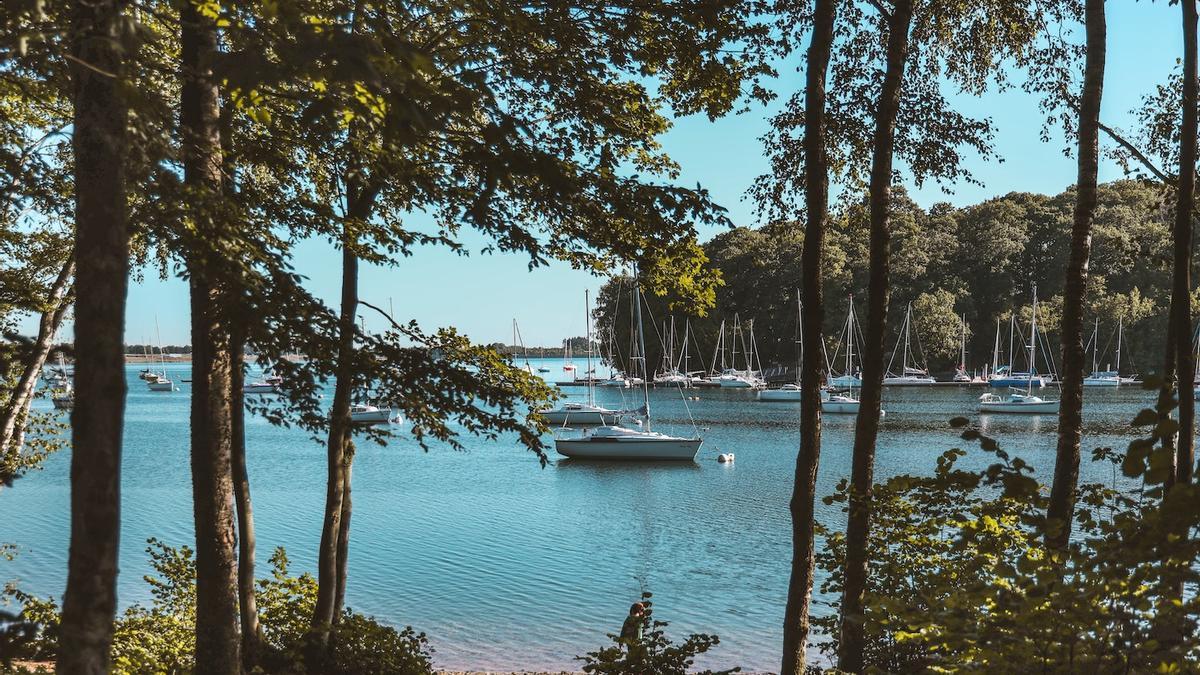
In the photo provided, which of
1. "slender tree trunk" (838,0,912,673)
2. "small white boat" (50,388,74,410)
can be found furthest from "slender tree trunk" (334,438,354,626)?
"slender tree trunk" (838,0,912,673)

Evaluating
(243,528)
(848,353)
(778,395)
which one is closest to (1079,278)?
(243,528)

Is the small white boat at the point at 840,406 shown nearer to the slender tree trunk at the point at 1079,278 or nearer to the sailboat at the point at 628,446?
the sailboat at the point at 628,446

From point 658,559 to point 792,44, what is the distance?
14.4m

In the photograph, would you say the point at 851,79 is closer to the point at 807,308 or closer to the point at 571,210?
the point at 807,308

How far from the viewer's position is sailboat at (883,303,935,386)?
274 ft

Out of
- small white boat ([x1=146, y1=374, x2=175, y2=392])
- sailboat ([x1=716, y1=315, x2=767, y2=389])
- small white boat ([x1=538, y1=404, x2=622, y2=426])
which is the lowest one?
small white boat ([x1=146, y1=374, x2=175, y2=392])

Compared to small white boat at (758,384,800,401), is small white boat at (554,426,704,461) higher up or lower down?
lower down

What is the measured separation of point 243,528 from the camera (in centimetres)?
775

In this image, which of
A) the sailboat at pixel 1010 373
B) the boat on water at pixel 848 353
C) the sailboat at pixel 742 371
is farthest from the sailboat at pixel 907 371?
the sailboat at pixel 742 371

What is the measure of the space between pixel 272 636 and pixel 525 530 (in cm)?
1521

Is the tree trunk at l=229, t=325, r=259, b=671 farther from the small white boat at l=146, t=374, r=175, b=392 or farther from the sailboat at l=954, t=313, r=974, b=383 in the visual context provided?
the small white boat at l=146, t=374, r=175, b=392

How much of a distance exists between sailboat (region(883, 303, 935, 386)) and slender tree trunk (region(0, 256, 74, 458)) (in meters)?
77.9

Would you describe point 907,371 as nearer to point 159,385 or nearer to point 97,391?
point 159,385

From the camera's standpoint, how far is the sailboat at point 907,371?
274 ft
